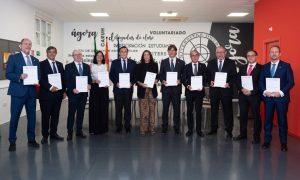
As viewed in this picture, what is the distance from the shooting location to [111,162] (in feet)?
11.1

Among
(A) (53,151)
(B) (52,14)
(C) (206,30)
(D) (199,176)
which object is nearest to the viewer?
(D) (199,176)

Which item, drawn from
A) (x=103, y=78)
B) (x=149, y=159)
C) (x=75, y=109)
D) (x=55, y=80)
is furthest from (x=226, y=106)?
(x=55, y=80)

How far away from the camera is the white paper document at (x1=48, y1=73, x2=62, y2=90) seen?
4.13m

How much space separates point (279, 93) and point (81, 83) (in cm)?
334

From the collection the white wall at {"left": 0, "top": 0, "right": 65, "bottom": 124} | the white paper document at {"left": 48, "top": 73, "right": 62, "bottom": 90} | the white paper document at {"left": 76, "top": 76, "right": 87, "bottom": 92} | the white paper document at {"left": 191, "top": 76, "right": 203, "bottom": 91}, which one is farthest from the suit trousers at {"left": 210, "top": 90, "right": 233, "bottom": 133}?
the white wall at {"left": 0, "top": 0, "right": 65, "bottom": 124}

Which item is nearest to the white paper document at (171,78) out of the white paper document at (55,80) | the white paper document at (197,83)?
the white paper document at (197,83)

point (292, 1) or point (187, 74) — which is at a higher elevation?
point (292, 1)

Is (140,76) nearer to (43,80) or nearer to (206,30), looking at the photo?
(43,80)

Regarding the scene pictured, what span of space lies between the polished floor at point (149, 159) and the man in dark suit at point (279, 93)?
1.16 feet

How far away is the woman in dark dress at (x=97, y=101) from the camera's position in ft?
15.6

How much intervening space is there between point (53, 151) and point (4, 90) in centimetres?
328

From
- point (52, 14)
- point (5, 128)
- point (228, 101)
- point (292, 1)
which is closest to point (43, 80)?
point (5, 128)

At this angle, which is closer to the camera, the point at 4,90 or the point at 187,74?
the point at 187,74

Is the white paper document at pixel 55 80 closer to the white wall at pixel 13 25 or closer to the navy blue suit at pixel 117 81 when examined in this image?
the navy blue suit at pixel 117 81
